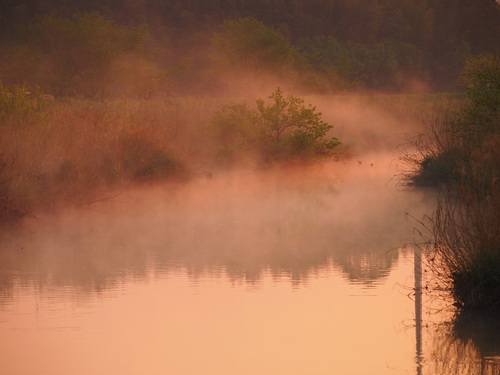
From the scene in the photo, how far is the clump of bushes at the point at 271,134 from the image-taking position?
25.2 meters

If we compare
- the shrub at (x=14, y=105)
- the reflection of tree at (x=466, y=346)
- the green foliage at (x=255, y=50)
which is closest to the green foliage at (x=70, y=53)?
the green foliage at (x=255, y=50)

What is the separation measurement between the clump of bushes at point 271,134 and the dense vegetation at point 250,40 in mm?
37282

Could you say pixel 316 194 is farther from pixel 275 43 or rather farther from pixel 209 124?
pixel 275 43

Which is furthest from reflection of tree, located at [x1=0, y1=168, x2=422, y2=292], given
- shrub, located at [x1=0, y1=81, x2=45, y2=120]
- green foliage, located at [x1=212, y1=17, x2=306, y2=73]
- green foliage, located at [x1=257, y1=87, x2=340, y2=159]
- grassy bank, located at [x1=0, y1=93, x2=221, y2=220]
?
green foliage, located at [x1=212, y1=17, x2=306, y2=73]

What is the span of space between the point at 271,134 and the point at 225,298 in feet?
53.4

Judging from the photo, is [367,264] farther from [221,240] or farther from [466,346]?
[466,346]

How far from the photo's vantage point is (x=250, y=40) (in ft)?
228

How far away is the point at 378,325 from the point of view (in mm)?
8336

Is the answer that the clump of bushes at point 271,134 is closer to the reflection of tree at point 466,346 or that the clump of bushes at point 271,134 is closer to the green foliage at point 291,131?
the green foliage at point 291,131

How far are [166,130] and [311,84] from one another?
37780mm

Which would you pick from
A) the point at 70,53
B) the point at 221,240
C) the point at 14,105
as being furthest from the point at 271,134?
the point at 70,53

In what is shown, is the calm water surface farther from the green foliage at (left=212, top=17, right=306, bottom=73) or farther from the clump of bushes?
the green foliage at (left=212, top=17, right=306, bottom=73)

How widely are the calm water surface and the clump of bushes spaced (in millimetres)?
7381

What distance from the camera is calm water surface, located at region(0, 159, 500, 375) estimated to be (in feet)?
23.9
